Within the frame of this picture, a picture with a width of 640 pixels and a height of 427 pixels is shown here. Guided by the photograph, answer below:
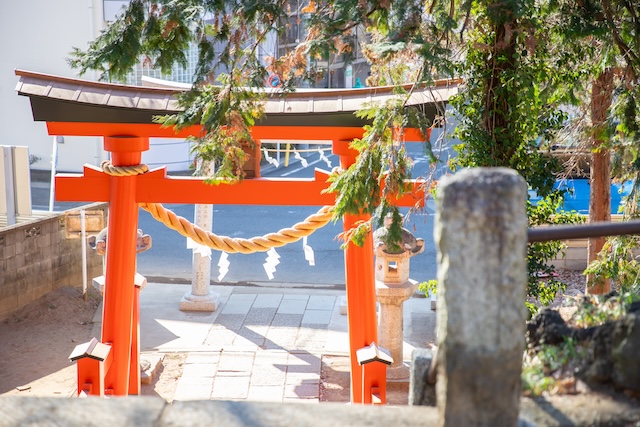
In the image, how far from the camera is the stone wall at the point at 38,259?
932 cm

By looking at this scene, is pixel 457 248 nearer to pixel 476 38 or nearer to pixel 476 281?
pixel 476 281

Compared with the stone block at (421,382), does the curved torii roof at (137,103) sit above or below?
above

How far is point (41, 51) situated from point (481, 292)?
63.0 feet

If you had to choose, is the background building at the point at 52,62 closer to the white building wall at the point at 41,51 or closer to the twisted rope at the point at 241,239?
the white building wall at the point at 41,51

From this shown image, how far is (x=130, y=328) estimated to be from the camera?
6.56m

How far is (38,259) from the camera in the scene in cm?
986

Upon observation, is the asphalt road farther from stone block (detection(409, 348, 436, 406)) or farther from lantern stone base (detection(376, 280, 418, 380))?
stone block (detection(409, 348, 436, 406))

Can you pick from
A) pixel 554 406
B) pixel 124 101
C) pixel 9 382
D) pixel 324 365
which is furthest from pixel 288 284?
pixel 554 406

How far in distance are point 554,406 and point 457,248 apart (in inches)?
28.7

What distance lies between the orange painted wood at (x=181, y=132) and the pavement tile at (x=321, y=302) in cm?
397

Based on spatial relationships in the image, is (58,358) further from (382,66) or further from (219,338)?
(382,66)

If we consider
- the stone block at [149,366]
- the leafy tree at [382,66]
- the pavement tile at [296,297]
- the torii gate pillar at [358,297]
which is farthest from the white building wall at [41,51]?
the leafy tree at [382,66]

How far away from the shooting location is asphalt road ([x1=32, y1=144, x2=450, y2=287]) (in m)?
11.9

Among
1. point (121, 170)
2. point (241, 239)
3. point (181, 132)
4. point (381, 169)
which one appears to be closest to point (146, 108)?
point (181, 132)
